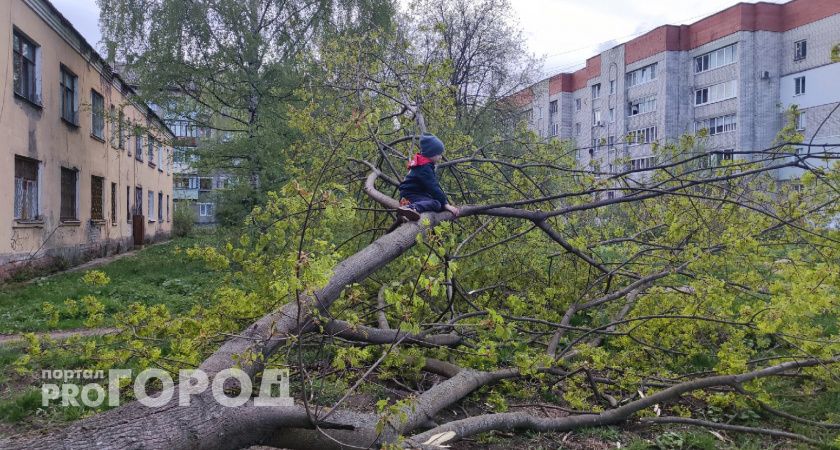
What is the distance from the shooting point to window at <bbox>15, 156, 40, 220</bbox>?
38.8 ft

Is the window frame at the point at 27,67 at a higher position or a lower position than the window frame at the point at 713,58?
lower

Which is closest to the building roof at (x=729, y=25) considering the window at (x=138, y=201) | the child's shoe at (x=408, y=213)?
the window at (x=138, y=201)

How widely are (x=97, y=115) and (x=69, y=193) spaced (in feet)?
8.72

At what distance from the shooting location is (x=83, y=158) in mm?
15539

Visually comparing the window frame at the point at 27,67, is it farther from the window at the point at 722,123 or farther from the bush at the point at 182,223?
the window at the point at 722,123

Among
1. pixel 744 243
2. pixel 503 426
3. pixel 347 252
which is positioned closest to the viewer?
pixel 503 426

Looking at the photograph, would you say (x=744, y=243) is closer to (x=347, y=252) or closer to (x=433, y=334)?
(x=433, y=334)

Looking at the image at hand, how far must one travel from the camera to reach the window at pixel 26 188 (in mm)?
11812

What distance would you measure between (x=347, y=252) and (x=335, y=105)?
2.55 meters

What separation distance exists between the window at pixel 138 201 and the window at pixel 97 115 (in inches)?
225

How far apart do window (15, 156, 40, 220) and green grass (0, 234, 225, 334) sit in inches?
51.9

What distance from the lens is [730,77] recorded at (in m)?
31.4

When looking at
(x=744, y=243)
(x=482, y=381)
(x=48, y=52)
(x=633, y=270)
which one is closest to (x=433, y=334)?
(x=482, y=381)

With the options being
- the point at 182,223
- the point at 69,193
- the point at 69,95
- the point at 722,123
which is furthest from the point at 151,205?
the point at 722,123
